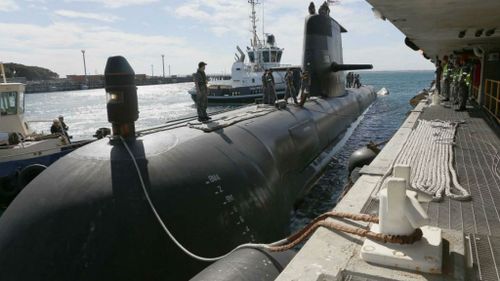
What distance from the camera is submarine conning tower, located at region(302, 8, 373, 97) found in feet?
56.9

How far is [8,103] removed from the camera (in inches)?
647

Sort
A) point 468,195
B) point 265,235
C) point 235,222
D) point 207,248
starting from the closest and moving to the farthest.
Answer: point 468,195 → point 207,248 → point 235,222 → point 265,235

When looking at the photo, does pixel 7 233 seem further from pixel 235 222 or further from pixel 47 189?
pixel 235 222

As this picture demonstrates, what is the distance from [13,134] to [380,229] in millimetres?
15018

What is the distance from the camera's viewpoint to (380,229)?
9.95ft

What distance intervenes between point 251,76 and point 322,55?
30.0 meters

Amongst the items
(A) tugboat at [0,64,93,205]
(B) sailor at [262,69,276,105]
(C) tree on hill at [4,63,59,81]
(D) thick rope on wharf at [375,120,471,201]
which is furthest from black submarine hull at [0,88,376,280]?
(C) tree on hill at [4,63,59,81]

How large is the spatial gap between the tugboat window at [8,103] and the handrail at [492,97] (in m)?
17.2

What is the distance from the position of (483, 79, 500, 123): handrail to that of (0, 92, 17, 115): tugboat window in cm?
1725

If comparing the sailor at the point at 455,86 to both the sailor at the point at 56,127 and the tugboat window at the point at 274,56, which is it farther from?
the tugboat window at the point at 274,56

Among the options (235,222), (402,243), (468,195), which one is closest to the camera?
(402,243)

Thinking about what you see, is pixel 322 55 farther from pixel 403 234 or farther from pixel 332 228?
pixel 403 234

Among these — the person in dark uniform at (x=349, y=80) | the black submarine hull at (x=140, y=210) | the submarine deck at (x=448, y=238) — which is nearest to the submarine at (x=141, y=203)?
the black submarine hull at (x=140, y=210)

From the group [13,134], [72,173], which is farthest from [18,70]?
[72,173]
